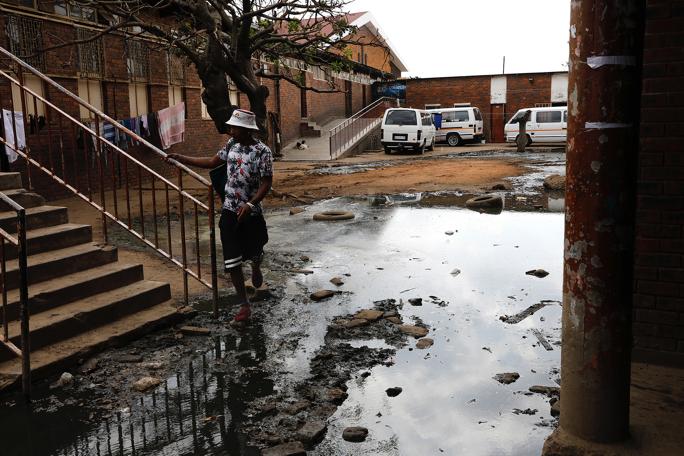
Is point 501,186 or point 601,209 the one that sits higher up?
point 601,209

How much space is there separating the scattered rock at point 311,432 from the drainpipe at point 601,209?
4.28 feet

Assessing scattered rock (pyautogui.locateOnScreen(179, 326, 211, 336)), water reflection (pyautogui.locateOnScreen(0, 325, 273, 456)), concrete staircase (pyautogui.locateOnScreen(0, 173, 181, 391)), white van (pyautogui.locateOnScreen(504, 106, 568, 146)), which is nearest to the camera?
water reflection (pyautogui.locateOnScreen(0, 325, 273, 456))

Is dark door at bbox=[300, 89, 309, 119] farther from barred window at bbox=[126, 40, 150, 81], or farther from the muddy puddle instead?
the muddy puddle

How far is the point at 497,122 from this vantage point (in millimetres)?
37219

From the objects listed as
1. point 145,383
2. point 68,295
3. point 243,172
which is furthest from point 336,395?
point 68,295

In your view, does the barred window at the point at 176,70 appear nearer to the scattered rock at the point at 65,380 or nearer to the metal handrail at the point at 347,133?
the metal handrail at the point at 347,133

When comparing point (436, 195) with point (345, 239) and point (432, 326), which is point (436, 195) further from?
point (432, 326)

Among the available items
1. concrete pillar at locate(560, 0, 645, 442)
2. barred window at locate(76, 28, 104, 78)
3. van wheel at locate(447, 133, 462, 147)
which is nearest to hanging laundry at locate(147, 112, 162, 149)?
barred window at locate(76, 28, 104, 78)

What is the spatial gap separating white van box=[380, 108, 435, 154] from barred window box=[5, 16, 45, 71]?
1631cm

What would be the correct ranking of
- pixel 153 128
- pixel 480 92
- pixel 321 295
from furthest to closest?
pixel 480 92 < pixel 153 128 < pixel 321 295

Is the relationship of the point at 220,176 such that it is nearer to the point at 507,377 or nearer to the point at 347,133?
the point at 507,377

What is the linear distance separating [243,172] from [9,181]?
2377mm

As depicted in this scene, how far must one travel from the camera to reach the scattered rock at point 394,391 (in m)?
3.76

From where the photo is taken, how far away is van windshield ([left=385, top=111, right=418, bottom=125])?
26.4m
